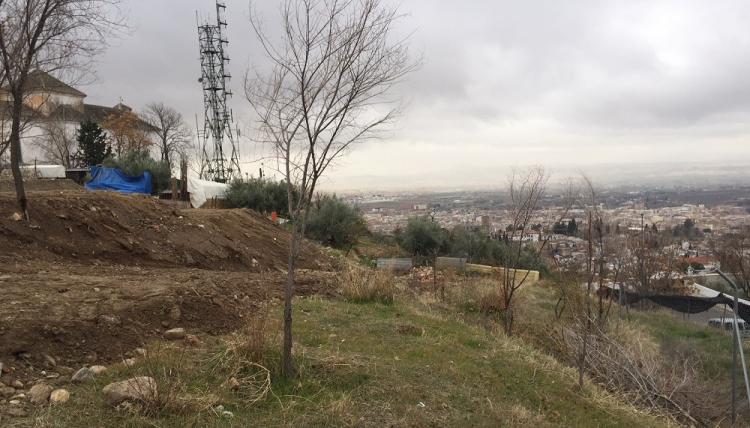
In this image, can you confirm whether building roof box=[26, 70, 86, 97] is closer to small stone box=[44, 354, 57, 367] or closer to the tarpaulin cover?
small stone box=[44, 354, 57, 367]

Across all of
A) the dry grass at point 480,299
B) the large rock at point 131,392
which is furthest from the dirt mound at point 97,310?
the dry grass at point 480,299

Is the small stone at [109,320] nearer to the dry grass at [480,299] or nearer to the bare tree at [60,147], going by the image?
the dry grass at [480,299]

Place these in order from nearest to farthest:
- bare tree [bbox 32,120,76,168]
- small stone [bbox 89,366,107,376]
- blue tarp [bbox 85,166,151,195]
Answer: small stone [bbox 89,366,107,376] < blue tarp [bbox 85,166,151,195] < bare tree [bbox 32,120,76,168]

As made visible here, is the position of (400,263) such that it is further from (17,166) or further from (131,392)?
(131,392)

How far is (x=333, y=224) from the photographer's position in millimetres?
18359

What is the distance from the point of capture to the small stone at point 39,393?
321 centimetres

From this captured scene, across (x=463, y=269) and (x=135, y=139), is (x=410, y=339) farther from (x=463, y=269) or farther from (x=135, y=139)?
(x=135, y=139)

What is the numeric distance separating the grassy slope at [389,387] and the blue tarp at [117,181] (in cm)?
1770

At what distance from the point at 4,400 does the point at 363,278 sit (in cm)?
537

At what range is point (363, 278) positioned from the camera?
8.13m

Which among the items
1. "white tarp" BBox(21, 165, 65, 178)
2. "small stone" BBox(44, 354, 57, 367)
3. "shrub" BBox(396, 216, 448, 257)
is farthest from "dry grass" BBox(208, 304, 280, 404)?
"white tarp" BBox(21, 165, 65, 178)

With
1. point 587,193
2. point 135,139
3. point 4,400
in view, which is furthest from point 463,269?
point 135,139

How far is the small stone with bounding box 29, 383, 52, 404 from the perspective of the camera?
10.5 feet

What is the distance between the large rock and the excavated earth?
697 millimetres
